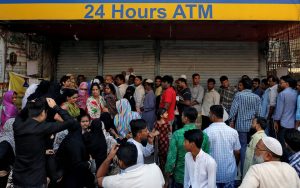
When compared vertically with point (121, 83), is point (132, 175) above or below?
below

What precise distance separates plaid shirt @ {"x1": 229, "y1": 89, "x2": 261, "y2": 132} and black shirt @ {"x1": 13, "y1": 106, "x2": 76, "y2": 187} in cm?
348

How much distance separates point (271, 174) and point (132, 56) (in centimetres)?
750

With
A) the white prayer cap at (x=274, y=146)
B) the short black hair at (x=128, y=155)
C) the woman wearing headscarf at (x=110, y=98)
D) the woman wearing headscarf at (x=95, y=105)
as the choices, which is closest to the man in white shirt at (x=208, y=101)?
the woman wearing headscarf at (x=110, y=98)

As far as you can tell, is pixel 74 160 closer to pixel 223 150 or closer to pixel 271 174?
pixel 223 150

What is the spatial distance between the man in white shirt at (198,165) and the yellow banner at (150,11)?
13.0ft

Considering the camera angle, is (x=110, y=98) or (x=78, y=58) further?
(x=78, y=58)

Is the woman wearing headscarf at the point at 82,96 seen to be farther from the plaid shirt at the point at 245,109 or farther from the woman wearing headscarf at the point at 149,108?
the plaid shirt at the point at 245,109

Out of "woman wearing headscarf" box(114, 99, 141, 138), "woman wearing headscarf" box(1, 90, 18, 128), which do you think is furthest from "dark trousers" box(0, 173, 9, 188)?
"woman wearing headscarf" box(1, 90, 18, 128)

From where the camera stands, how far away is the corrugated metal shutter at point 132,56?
10.0 m

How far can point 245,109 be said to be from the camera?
6238 millimetres

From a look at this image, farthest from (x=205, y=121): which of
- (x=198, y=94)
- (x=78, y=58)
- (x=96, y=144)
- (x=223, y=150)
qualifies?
(x=96, y=144)

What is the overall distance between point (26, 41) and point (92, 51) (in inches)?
81.0

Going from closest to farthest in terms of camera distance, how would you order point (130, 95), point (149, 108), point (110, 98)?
point (110, 98)
point (149, 108)
point (130, 95)

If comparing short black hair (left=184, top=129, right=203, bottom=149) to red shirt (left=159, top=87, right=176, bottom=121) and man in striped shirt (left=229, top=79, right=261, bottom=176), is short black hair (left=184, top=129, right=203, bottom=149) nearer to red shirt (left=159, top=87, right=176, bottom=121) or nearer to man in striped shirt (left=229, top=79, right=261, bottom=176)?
man in striped shirt (left=229, top=79, right=261, bottom=176)
